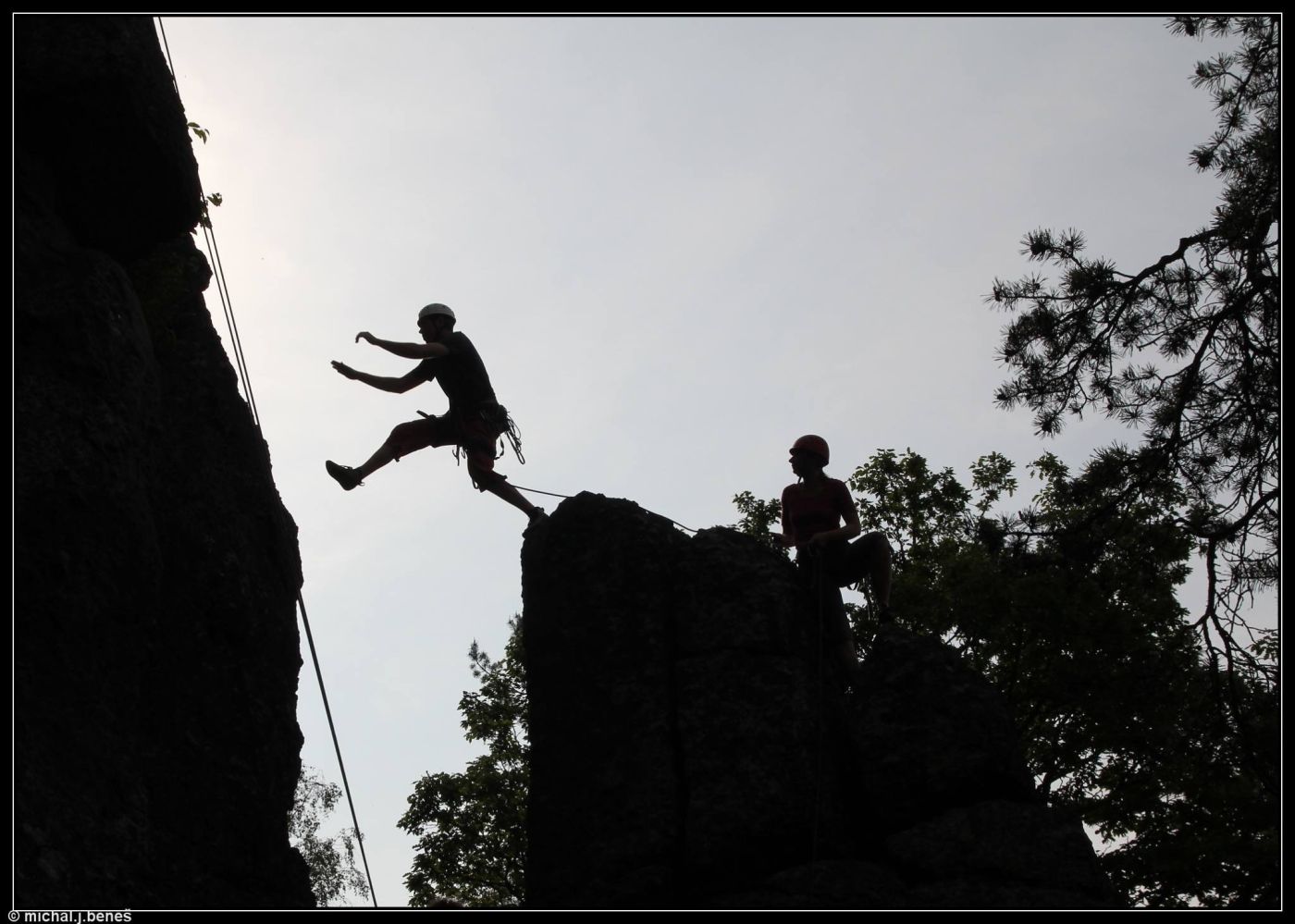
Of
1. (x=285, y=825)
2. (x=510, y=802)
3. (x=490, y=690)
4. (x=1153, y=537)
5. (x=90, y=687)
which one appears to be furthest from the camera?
(x=490, y=690)

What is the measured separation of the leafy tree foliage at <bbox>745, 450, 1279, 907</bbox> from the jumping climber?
4246 mm

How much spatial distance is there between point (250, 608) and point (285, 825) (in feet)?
4.91

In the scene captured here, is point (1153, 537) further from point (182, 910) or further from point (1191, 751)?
point (182, 910)

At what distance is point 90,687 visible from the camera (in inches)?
251

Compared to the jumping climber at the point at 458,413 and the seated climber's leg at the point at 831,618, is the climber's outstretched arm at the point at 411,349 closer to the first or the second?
the jumping climber at the point at 458,413

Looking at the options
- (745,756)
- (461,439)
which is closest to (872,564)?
(745,756)

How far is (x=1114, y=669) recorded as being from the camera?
53.4 feet

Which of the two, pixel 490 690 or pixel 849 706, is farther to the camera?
pixel 490 690

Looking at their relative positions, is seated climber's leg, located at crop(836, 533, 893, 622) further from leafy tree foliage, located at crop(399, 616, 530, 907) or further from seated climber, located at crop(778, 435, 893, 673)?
leafy tree foliage, located at crop(399, 616, 530, 907)

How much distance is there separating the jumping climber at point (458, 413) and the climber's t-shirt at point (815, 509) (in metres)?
2.29

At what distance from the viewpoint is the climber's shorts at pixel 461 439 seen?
10.4 meters

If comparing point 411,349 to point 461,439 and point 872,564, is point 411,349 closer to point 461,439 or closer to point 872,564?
point 461,439

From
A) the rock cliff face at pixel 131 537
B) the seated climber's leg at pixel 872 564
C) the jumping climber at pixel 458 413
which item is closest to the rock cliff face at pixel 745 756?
the seated climber's leg at pixel 872 564

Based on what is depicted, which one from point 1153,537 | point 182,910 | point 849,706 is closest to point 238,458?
point 182,910
